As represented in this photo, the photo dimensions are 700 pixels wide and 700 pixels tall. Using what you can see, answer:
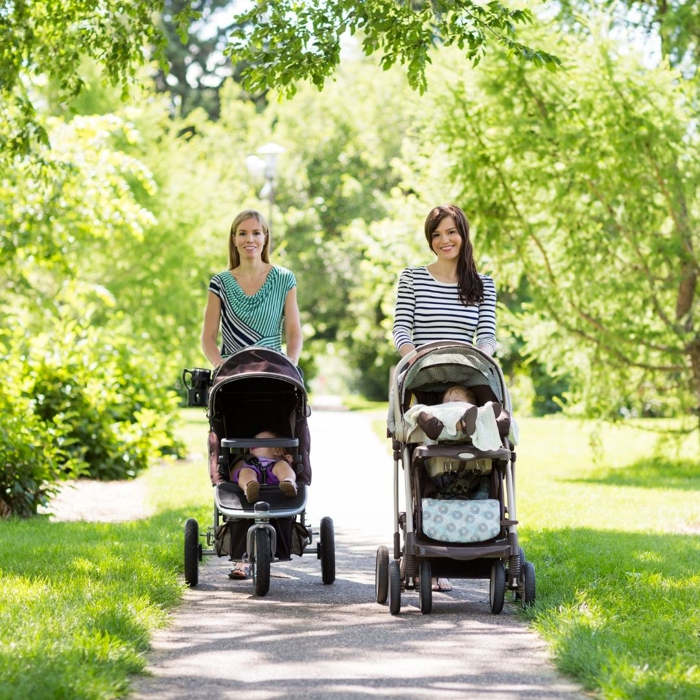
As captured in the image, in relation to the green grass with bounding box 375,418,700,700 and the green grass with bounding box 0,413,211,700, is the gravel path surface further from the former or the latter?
the green grass with bounding box 375,418,700,700

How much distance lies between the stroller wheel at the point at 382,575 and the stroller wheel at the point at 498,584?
0.65 m

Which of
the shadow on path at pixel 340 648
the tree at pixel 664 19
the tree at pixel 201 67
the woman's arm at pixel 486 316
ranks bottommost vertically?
the shadow on path at pixel 340 648

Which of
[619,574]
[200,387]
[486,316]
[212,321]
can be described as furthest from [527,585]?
[212,321]

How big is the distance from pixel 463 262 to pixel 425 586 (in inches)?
77.3

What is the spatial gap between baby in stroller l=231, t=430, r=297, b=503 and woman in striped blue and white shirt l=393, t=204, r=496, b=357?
1.11 m

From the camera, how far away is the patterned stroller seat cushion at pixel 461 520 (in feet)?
23.1

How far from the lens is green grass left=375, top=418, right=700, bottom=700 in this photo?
5.60 meters

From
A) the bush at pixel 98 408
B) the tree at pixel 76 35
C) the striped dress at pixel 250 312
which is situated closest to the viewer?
the striped dress at pixel 250 312

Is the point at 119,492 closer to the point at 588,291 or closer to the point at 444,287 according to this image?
the point at 588,291

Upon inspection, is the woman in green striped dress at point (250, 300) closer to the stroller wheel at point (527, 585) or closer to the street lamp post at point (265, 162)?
the stroller wheel at point (527, 585)

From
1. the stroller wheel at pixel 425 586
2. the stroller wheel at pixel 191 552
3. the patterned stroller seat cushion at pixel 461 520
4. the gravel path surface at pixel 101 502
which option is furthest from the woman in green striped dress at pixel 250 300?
the gravel path surface at pixel 101 502

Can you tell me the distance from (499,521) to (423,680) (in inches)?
66.4

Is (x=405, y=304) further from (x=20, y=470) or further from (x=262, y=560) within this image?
(x=20, y=470)

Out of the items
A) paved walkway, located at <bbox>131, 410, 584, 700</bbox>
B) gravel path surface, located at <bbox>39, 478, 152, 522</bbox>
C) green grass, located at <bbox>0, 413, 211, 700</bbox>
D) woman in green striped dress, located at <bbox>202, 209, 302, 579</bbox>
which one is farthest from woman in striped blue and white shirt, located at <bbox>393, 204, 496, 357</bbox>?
gravel path surface, located at <bbox>39, 478, 152, 522</bbox>
